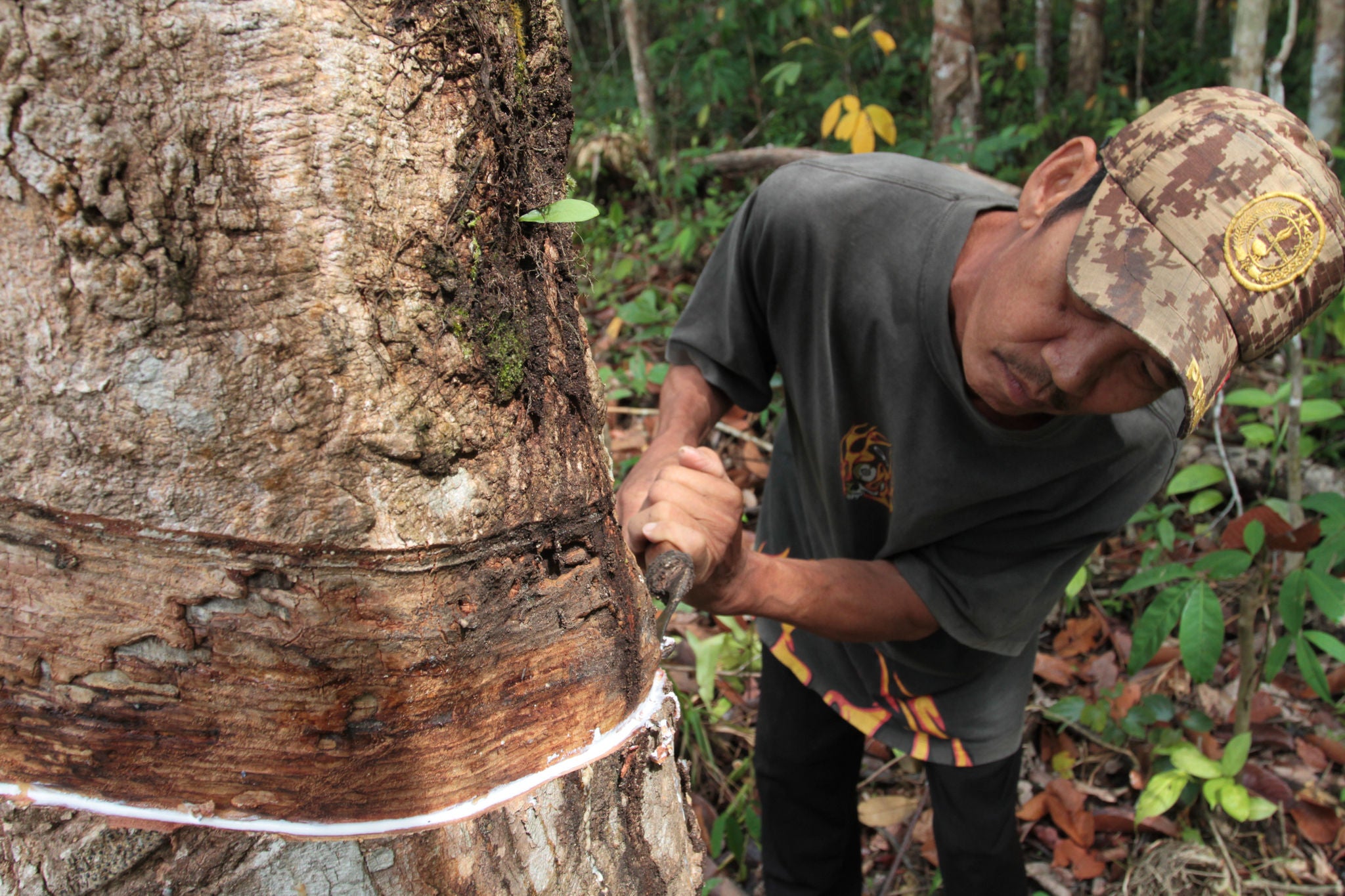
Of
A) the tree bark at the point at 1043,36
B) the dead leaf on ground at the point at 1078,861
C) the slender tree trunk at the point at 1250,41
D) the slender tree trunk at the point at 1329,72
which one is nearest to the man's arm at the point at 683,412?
the dead leaf on ground at the point at 1078,861

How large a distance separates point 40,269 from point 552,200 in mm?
430

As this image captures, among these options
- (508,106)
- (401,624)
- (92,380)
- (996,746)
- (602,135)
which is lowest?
(996,746)

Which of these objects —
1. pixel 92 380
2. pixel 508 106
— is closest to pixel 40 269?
pixel 92 380

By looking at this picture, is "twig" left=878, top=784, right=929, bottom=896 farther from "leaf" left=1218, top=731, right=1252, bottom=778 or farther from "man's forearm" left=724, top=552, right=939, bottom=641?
"man's forearm" left=724, top=552, right=939, bottom=641

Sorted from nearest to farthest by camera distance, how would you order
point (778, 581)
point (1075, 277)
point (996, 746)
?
point (1075, 277), point (778, 581), point (996, 746)

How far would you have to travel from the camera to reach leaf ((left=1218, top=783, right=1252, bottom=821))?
218 centimetres

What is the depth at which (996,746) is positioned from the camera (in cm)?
200

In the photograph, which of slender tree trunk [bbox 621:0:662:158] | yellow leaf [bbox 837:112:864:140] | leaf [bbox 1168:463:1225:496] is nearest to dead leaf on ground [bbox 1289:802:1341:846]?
leaf [bbox 1168:463:1225:496]

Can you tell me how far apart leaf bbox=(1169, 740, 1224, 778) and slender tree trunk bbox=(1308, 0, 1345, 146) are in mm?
2803

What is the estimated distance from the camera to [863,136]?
3.69 metres

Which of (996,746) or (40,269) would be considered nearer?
(40,269)

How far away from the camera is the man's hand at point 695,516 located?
4.00 ft

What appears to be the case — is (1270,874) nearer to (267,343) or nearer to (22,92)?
(267,343)

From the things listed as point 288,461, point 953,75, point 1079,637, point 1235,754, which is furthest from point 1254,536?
point 953,75
